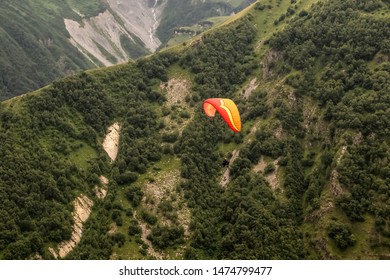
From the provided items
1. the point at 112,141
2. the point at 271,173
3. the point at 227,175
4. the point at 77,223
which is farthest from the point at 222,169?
the point at 77,223

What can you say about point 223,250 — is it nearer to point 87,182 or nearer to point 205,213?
point 205,213

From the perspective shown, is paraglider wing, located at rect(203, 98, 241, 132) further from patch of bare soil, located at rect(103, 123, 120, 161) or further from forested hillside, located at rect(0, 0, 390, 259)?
patch of bare soil, located at rect(103, 123, 120, 161)

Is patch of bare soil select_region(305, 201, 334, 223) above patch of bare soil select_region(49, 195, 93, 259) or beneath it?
beneath

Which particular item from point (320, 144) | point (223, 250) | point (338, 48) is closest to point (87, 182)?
point (223, 250)

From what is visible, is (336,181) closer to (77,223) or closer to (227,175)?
(227,175)

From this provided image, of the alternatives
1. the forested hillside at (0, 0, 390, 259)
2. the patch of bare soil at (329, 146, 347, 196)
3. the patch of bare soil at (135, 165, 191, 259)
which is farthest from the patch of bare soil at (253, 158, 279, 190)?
the patch of bare soil at (135, 165, 191, 259)

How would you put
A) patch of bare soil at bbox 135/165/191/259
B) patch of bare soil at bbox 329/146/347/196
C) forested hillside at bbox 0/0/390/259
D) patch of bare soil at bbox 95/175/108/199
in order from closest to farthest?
forested hillside at bbox 0/0/390/259, patch of bare soil at bbox 329/146/347/196, patch of bare soil at bbox 135/165/191/259, patch of bare soil at bbox 95/175/108/199
